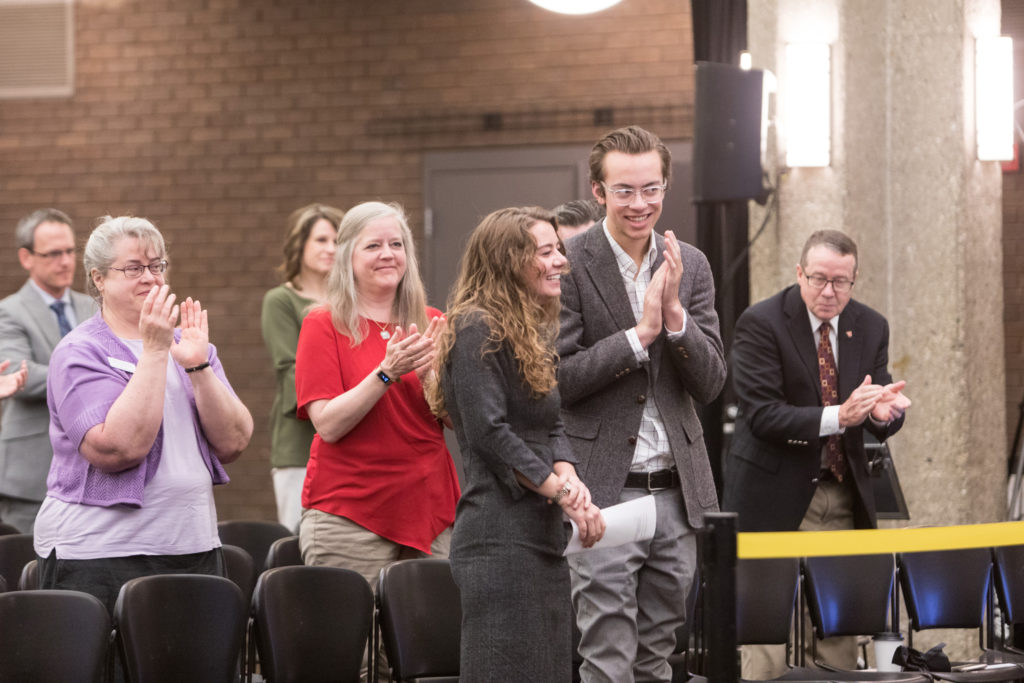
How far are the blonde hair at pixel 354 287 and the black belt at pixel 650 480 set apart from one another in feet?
2.91

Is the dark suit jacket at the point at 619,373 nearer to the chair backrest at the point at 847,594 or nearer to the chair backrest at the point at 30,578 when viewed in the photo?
the chair backrest at the point at 847,594

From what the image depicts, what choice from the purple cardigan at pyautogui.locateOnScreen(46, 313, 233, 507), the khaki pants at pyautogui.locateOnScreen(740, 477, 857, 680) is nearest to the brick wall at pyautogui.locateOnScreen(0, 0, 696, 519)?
the khaki pants at pyautogui.locateOnScreen(740, 477, 857, 680)

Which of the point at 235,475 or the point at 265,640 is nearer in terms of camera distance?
the point at 265,640

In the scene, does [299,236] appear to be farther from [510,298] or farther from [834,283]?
[510,298]

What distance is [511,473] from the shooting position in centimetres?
260

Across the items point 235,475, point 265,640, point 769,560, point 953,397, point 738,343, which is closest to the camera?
point 265,640

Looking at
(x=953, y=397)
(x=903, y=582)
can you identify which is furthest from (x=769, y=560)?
(x=953, y=397)

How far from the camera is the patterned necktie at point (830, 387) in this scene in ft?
13.0

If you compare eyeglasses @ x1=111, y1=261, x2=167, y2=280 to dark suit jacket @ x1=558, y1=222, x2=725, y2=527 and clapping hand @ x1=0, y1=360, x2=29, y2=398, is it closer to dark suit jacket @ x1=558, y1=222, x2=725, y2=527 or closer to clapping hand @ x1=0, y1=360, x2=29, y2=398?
clapping hand @ x1=0, y1=360, x2=29, y2=398

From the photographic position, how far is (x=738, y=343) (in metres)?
4.08

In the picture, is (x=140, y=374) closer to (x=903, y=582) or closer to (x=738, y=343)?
(x=738, y=343)

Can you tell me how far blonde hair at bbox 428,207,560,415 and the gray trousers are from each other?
1.55ft

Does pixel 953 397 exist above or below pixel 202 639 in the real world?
above

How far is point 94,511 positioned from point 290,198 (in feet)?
15.0
